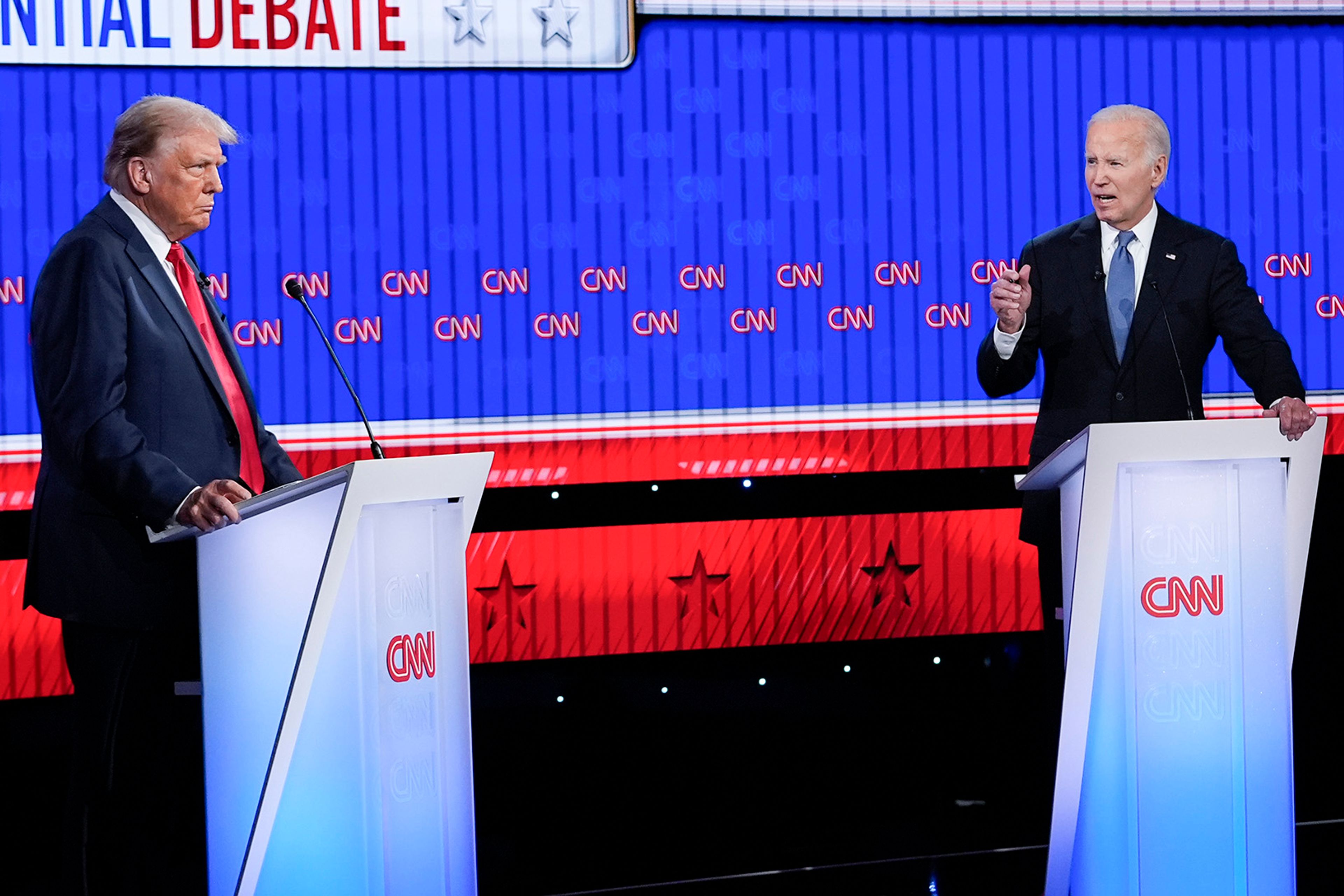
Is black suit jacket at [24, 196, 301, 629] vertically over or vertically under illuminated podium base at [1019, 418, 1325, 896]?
over

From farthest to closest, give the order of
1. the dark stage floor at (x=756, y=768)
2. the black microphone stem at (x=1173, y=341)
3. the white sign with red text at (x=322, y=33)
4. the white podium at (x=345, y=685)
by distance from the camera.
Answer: the white sign with red text at (x=322, y=33) < the dark stage floor at (x=756, y=768) < the black microphone stem at (x=1173, y=341) < the white podium at (x=345, y=685)

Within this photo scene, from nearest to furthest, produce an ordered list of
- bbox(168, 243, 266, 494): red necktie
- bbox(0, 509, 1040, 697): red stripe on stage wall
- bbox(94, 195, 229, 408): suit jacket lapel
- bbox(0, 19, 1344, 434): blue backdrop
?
bbox(94, 195, 229, 408): suit jacket lapel, bbox(168, 243, 266, 494): red necktie, bbox(0, 19, 1344, 434): blue backdrop, bbox(0, 509, 1040, 697): red stripe on stage wall

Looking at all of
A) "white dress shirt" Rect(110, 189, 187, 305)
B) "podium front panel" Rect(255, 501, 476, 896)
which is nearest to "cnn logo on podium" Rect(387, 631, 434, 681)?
"podium front panel" Rect(255, 501, 476, 896)

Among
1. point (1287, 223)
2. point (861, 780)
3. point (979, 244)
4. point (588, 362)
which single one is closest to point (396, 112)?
point (588, 362)

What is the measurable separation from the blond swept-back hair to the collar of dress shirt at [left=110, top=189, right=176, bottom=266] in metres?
0.02

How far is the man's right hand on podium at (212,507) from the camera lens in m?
1.80

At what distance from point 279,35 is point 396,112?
321 millimetres

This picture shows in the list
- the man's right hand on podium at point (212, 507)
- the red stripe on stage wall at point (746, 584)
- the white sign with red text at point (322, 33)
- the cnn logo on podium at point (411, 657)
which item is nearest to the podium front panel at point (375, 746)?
the cnn logo on podium at point (411, 657)

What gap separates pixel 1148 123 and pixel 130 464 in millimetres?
1919

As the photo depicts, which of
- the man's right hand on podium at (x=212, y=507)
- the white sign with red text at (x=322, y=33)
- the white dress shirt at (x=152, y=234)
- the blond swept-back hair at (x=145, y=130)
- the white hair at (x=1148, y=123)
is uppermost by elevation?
the white sign with red text at (x=322, y=33)

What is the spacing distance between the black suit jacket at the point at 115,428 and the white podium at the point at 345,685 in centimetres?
9

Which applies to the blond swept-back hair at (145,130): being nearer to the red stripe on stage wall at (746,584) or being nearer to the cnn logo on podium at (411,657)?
the cnn logo on podium at (411,657)

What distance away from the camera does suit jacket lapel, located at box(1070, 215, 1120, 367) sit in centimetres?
261

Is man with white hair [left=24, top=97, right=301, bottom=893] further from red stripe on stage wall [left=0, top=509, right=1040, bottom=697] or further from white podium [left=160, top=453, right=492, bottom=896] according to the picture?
red stripe on stage wall [left=0, top=509, right=1040, bottom=697]
